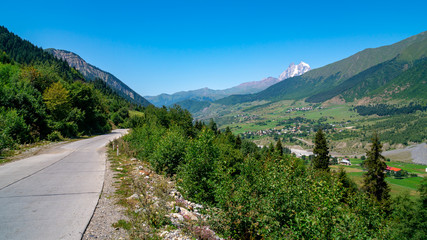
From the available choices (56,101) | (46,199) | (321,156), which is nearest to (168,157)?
(46,199)

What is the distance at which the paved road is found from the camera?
6.38m

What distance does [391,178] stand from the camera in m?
97.0

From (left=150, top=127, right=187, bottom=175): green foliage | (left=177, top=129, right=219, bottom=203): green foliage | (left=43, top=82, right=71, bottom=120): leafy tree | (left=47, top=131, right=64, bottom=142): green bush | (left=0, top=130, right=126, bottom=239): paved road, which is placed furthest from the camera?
(left=43, top=82, right=71, bottom=120): leafy tree

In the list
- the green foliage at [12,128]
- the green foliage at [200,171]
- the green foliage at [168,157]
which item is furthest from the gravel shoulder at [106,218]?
the green foliage at [12,128]

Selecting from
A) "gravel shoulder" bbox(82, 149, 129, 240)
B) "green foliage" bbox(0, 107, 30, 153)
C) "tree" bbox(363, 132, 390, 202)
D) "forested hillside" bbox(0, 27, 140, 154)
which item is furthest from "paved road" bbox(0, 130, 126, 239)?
"tree" bbox(363, 132, 390, 202)

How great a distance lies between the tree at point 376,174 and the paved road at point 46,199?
132 feet

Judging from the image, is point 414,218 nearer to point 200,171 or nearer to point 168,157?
point 200,171

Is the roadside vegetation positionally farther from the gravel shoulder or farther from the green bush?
the green bush

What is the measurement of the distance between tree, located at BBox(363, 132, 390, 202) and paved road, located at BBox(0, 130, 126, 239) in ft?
132

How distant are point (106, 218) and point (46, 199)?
3.29 metres

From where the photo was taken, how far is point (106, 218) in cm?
762

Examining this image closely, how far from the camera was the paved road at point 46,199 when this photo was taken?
6379 mm

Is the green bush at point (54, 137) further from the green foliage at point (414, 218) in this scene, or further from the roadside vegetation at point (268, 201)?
the green foliage at point (414, 218)

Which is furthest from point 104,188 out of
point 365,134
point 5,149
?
point 365,134
